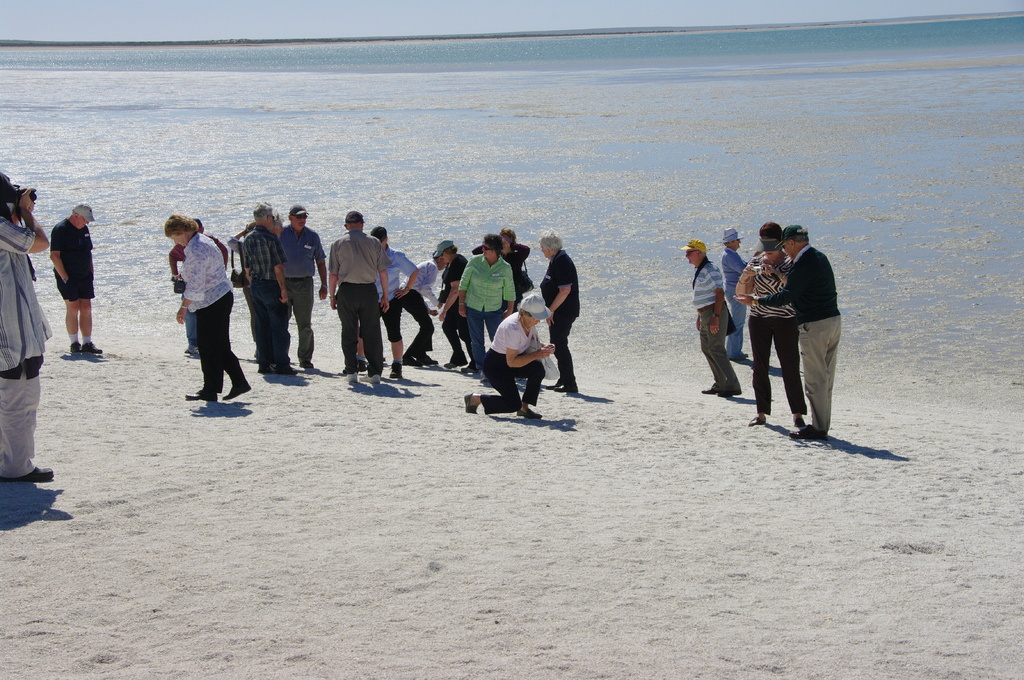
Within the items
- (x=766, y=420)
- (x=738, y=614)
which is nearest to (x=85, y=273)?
(x=766, y=420)

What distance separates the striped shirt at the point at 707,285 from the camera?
29.2 feet

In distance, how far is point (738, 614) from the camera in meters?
4.55

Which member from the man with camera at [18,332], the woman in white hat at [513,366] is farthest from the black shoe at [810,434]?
the man with camera at [18,332]

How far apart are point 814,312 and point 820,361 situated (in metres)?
0.39

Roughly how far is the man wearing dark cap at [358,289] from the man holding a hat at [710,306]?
2.82 m

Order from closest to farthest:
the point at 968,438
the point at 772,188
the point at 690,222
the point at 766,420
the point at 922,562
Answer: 1. the point at 922,562
2. the point at 968,438
3. the point at 766,420
4. the point at 690,222
5. the point at 772,188

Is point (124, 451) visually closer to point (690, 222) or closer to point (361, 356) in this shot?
point (361, 356)

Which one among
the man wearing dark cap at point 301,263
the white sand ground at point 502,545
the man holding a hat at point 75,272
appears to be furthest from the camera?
the man holding a hat at point 75,272

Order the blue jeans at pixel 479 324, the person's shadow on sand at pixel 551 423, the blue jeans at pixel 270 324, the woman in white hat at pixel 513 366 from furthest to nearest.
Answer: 1. the blue jeans at pixel 479 324
2. the blue jeans at pixel 270 324
3. the woman in white hat at pixel 513 366
4. the person's shadow on sand at pixel 551 423

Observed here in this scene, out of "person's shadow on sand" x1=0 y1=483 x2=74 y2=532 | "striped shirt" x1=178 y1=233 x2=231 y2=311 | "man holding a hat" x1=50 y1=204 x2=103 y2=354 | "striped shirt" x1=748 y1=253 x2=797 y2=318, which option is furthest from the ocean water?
"person's shadow on sand" x1=0 y1=483 x2=74 y2=532

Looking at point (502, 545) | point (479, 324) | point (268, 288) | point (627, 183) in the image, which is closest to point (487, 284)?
point (479, 324)

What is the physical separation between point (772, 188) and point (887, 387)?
36.9ft

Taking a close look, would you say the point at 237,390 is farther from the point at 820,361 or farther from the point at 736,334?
the point at 736,334

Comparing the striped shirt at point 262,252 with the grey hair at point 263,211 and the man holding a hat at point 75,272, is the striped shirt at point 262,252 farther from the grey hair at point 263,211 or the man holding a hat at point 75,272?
the man holding a hat at point 75,272
